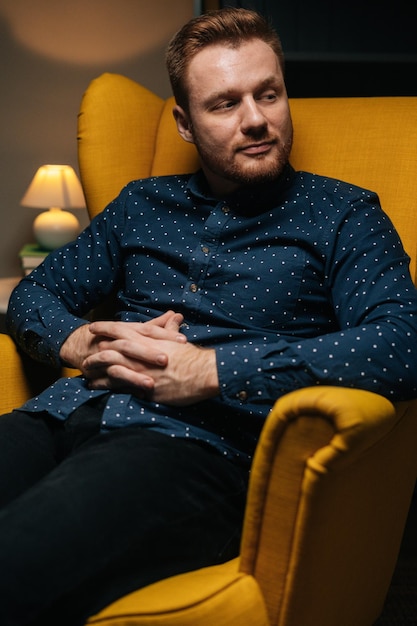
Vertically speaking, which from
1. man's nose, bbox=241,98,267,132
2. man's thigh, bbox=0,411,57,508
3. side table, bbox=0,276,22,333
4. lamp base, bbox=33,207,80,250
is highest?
man's nose, bbox=241,98,267,132

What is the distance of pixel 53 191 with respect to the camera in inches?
100

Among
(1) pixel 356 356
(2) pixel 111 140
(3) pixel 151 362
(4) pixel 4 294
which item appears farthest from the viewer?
(4) pixel 4 294

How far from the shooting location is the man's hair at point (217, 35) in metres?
1.52

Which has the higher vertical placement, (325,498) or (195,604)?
(325,498)

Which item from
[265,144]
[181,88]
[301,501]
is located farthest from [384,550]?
[181,88]

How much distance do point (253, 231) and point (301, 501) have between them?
0.59 metres

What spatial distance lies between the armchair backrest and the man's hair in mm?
213

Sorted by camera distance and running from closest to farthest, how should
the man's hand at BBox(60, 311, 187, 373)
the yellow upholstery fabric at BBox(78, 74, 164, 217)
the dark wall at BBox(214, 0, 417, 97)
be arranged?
the man's hand at BBox(60, 311, 187, 373)
the yellow upholstery fabric at BBox(78, 74, 164, 217)
the dark wall at BBox(214, 0, 417, 97)

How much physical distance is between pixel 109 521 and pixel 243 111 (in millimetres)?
802

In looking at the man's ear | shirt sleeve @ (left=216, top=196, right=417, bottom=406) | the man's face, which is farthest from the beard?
shirt sleeve @ (left=216, top=196, right=417, bottom=406)

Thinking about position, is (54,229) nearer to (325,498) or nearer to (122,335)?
(122,335)

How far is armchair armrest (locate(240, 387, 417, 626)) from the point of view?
39.9 inches

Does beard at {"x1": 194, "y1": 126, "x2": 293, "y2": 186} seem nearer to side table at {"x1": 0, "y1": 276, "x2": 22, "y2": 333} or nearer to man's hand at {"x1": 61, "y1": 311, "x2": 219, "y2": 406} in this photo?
man's hand at {"x1": 61, "y1": 311, "x2": 219, "y2": 406}

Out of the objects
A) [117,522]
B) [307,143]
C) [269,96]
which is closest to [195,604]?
[117,522]
